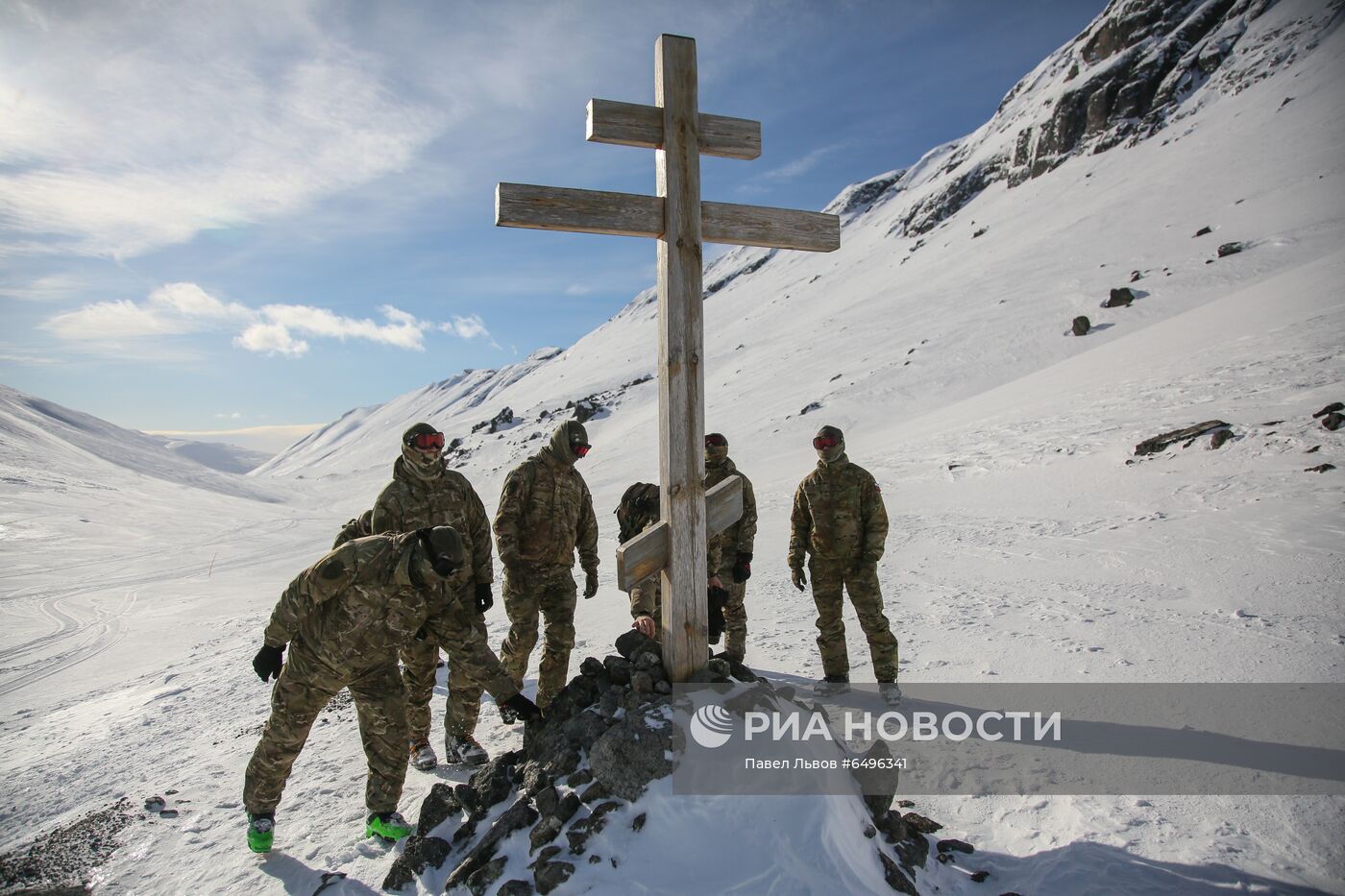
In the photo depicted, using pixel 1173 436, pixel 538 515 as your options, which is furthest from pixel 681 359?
pixel 1173 436

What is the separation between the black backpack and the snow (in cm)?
167

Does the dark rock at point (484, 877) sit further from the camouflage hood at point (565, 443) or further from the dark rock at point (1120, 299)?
the dark rock at point (1120, 299)

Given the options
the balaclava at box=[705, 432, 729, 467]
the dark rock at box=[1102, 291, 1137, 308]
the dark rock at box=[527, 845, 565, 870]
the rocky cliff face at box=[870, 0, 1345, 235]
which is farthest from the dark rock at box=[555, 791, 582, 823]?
the rocky cliff face at box=[870, 0, 1345, 235]

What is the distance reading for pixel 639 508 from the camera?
566cm

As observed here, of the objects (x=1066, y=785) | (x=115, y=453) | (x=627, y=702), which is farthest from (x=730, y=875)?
(x=115, y=453)

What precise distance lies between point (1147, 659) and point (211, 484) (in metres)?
52.1

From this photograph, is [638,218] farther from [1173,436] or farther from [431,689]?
[1173,436]

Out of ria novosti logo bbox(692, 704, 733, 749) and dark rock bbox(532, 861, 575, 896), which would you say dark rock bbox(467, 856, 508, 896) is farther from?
ria novosti logo bbox(692, 704, 733, 749)

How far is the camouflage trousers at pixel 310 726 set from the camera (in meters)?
3.58

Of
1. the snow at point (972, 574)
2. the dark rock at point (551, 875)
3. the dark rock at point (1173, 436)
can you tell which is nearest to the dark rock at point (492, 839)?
the dark rock at point (551, 875)

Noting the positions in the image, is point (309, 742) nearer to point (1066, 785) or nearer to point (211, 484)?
point (1066, 785)

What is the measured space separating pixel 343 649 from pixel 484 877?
145cm

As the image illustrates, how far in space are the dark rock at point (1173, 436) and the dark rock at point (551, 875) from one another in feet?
37.7

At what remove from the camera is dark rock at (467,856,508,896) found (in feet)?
9.49
